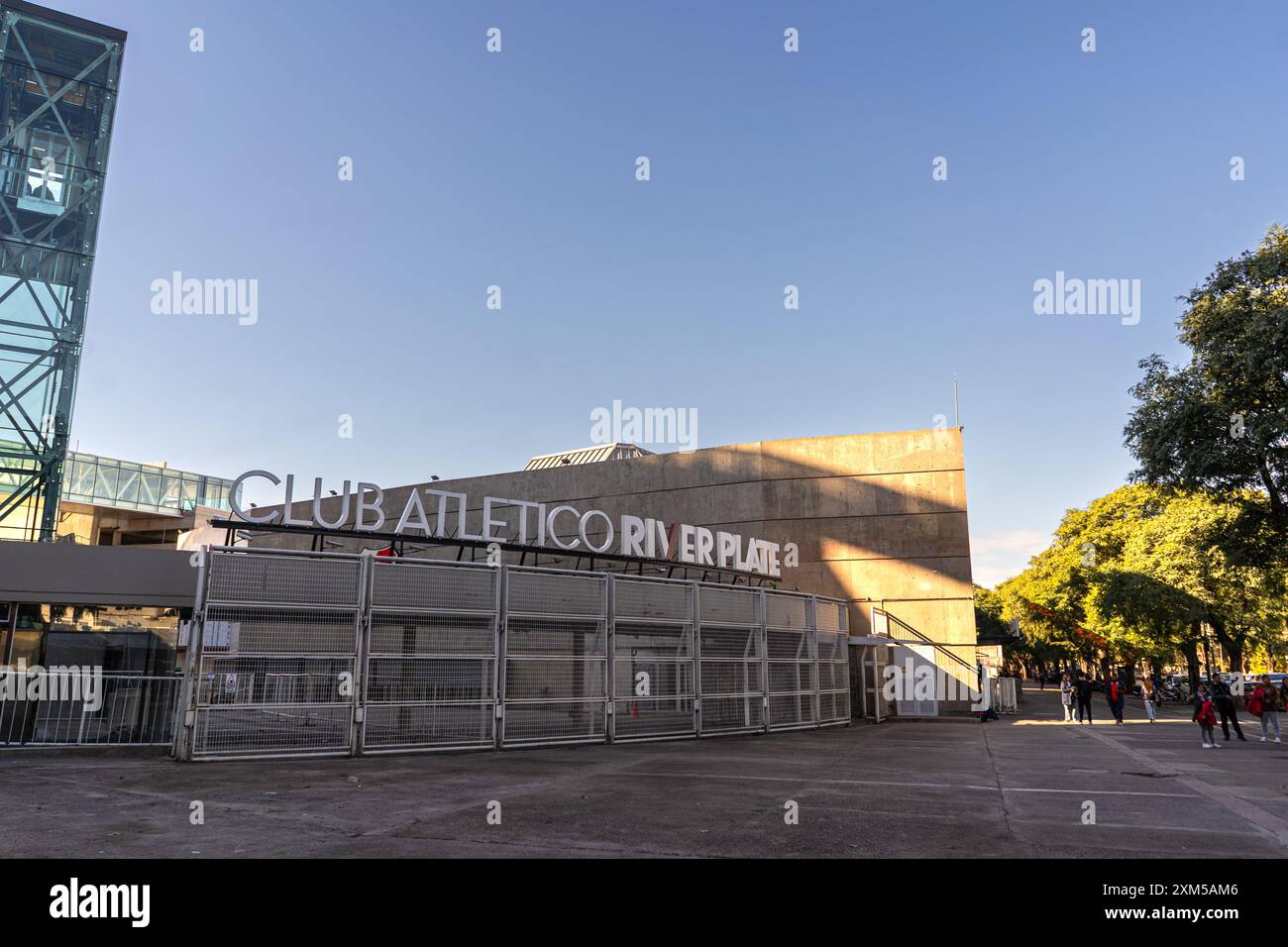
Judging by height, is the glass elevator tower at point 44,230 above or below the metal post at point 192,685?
above

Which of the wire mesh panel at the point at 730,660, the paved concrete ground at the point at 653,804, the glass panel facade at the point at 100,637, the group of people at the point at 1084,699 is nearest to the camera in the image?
the paved concrete ground at the point at 653,804

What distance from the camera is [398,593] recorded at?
1733 cm

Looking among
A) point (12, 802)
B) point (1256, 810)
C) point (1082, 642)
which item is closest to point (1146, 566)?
point (1082, 642)

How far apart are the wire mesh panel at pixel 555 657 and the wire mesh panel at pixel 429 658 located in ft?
1.95

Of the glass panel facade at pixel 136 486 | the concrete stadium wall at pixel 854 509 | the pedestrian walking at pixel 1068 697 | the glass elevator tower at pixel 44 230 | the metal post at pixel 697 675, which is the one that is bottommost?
the pedestrian walking at pixel 1068 697

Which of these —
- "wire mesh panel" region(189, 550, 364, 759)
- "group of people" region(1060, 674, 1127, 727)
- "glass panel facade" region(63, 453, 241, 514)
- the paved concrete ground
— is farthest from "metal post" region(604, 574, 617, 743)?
"glass panel facade" region(63, 453, 241, 514)

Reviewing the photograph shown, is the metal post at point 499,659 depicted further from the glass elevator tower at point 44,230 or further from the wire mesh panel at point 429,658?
the glass elevator tower at point 44,230

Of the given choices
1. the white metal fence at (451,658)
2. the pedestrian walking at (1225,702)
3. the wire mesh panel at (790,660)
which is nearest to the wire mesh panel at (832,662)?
the wire mesh panel at (790,660)

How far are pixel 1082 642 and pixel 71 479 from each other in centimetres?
7595

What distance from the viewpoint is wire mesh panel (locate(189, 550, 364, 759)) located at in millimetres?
15234

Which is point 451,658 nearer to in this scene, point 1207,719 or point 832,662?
point 832,662

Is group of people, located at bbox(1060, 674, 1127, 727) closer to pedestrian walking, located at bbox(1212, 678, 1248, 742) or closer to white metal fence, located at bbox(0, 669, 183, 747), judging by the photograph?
pedestrian walking, located at bbox(1212, 678, 1248, 742)

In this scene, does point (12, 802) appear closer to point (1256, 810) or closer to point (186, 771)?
point (186, 771)

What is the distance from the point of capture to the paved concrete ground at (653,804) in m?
7.95
